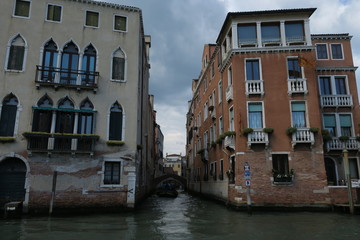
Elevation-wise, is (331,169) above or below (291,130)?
below

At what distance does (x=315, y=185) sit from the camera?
16188 millimetres

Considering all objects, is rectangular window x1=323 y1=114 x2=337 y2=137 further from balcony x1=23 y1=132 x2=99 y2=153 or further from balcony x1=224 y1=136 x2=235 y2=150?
balcony x1=23 y1=132 x2=99 y2=153

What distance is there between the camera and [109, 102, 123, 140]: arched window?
16578 mm

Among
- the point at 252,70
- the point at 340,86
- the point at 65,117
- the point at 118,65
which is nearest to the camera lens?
the point at 65,117

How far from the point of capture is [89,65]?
17.2 m

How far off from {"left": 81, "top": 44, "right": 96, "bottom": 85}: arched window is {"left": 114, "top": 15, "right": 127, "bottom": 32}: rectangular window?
1995 mm

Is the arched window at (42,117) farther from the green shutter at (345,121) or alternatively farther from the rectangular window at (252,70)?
the green shutter at (345,121)

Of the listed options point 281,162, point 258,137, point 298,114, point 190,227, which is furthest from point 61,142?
point 298,114

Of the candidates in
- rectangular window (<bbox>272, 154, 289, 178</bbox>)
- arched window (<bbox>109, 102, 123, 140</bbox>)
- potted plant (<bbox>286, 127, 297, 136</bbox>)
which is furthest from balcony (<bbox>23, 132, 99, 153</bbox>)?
potted plant (<bbox>286, 127, 297, 136</bbox>)

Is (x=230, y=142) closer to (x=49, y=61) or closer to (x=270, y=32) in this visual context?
(x=270, y=32)

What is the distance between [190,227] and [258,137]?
7021 mm

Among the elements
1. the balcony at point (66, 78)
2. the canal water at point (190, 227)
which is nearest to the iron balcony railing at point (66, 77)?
the balcony at point (66, 78)

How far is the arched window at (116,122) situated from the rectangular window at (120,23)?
473cm

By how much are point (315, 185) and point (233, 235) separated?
814 cm
